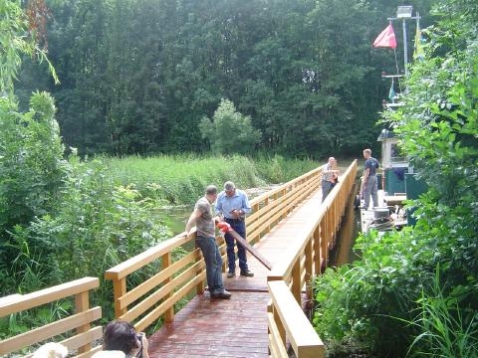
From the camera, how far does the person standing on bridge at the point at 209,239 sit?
22.8 ft

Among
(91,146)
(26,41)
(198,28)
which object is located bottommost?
(91,146)

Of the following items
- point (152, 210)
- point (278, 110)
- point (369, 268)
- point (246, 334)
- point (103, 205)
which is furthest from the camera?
point (278, 110)

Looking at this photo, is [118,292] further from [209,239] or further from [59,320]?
[209,239]

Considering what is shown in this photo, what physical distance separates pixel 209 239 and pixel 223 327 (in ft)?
4.08

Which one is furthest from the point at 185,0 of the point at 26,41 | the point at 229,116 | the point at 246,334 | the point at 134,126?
the point at 246,334

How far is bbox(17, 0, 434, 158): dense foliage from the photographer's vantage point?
47.8 metres

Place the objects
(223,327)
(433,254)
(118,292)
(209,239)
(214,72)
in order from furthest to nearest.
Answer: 1. (214,72)
2. (209,239)
3. (223,327)
4. (118,292)
5. (433,254)

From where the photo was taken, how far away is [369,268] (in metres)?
5.21

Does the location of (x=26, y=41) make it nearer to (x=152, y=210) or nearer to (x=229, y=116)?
(x=152, y=210)

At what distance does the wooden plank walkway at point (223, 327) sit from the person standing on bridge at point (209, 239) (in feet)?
0.58

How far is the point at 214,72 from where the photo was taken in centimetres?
5178

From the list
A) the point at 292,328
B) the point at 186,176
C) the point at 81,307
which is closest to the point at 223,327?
the point at 81,307

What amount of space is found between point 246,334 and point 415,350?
67.4 inches

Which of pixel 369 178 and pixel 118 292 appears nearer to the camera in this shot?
pixel 118 292
